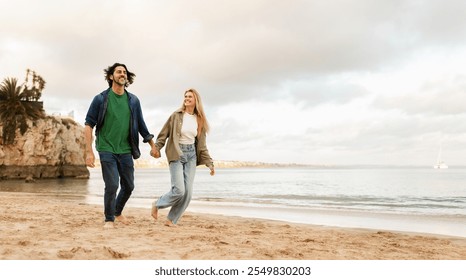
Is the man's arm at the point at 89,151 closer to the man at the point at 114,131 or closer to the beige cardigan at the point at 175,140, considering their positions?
the man at the point at 114,131

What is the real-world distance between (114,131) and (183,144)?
3.49ft

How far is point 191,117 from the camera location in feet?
19.8

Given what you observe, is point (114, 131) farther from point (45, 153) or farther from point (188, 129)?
point (45, 153)

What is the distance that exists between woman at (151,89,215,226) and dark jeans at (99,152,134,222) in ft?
1.52

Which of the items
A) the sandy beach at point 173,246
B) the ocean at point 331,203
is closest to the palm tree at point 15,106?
the ocean at point 331,203

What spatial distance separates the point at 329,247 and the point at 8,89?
4111 cm

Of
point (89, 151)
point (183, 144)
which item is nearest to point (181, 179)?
point (183, 144)

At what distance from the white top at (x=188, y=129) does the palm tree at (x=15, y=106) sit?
3842cm

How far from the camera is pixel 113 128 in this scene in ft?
18.5

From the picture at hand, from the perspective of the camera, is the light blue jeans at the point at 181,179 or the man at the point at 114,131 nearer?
the man at the point at 114,131

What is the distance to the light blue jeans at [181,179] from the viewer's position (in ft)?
19.3

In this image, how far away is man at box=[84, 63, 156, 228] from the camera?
18.3 feet

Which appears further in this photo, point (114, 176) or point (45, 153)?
point (45, 153)
